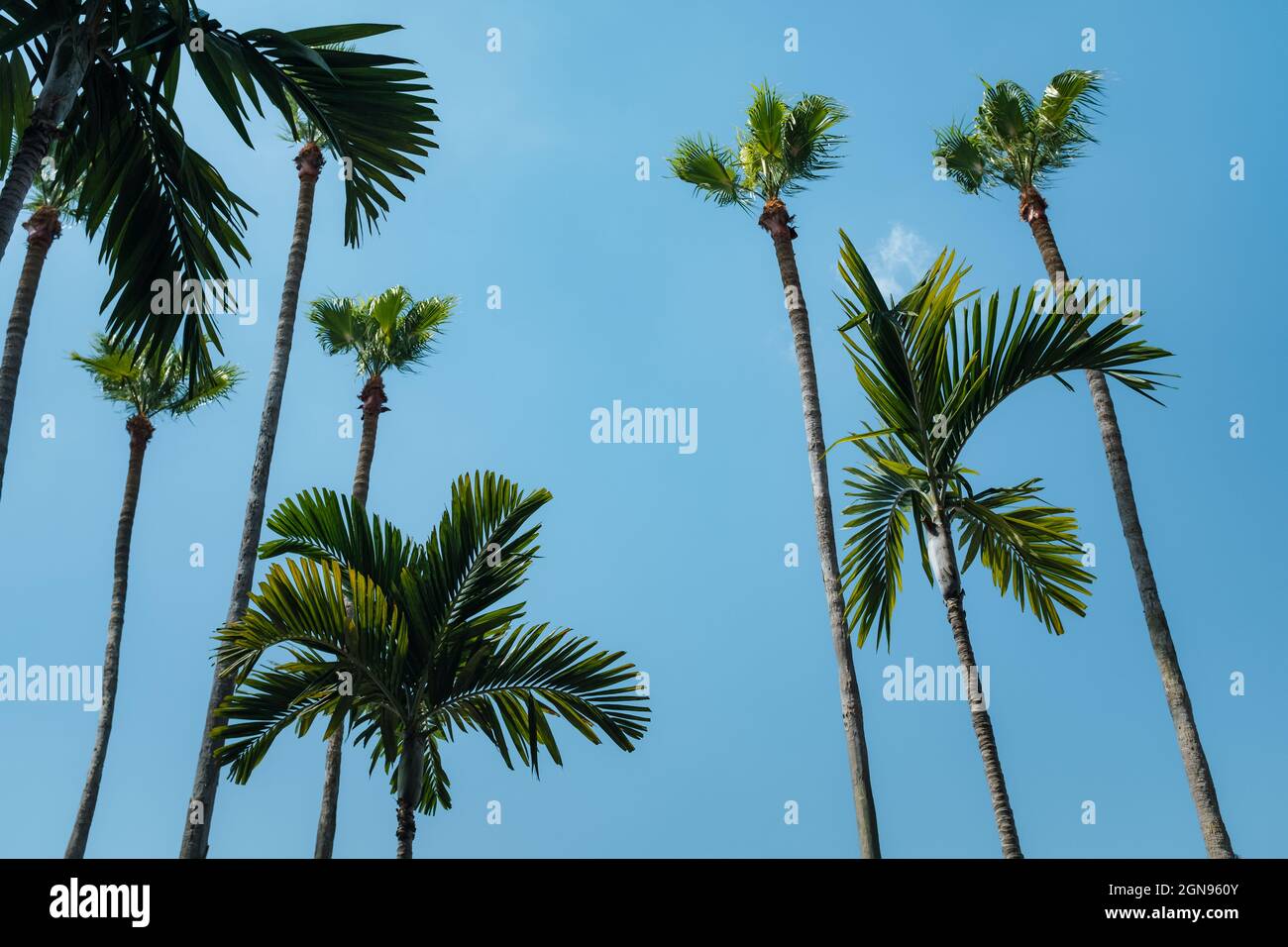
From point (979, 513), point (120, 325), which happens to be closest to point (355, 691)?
point (120, 325)

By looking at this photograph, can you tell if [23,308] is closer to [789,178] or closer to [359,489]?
[359,489]

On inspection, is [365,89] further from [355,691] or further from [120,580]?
[120,580]

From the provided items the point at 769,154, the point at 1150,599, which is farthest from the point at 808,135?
the point at 1150,599

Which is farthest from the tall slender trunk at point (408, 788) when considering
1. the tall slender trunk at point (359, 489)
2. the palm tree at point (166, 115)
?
the tall slender trunk at point (359, 489)

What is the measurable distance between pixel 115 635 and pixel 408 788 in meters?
10.4

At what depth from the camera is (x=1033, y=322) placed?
662 centimetres

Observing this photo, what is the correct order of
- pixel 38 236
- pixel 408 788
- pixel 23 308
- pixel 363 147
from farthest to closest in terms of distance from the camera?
pixel 38 236 → pixel 23 308 → pixel 408 788 → pixel 363 147

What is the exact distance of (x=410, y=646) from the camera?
741 centimetres

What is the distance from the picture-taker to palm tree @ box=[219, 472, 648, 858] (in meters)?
7.07

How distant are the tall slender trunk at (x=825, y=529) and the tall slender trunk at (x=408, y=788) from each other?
4538mm

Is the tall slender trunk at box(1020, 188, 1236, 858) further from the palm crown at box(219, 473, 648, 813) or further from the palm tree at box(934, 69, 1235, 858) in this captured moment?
the palm crown at box(219, 473, 648, 813)

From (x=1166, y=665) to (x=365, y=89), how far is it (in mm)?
10210

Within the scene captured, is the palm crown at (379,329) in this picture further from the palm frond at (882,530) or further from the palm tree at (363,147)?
the palm frond at (882,530)

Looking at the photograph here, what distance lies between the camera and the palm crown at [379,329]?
16812 mm
